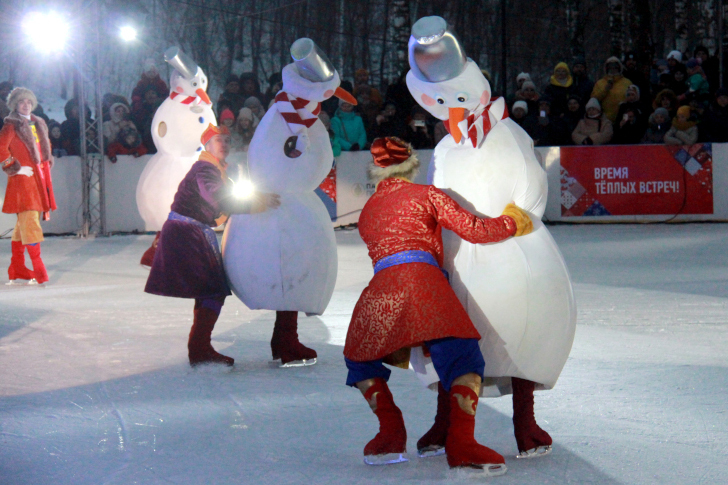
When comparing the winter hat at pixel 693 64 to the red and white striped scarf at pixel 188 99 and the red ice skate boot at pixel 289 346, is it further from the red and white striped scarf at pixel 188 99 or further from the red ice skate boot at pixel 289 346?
the red ice skate boot at pixel 289 346

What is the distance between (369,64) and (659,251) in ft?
51.6

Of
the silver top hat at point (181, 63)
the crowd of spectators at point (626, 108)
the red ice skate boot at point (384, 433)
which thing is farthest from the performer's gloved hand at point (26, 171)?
the crowd of spectators at point (626, 108)

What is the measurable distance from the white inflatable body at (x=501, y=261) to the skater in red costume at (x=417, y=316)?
0.29ft

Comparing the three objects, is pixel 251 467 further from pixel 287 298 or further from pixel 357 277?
pixel 357 277

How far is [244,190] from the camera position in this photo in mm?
4398

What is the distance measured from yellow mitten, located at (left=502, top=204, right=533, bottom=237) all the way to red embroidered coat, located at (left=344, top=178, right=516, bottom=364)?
3 centimetres

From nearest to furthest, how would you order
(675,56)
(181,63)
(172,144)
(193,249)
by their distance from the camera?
1. (193,249)
2. (181,63)
3. (172,144)
4. (675,56)

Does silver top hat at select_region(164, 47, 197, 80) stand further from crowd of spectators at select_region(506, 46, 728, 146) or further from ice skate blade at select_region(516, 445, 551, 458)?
crowd of spectators at select_region(506, 46, 728, 146)

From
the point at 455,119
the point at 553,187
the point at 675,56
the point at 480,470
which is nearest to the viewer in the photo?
the point at 480,470

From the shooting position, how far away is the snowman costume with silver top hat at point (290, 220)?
14.3 ft

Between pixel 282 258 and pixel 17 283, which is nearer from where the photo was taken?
pixel 282 258

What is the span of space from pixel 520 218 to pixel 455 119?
1.47ft

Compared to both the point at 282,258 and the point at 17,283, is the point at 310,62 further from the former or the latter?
the point at 17,283

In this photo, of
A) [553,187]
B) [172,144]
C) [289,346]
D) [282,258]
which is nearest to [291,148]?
[282,258]
